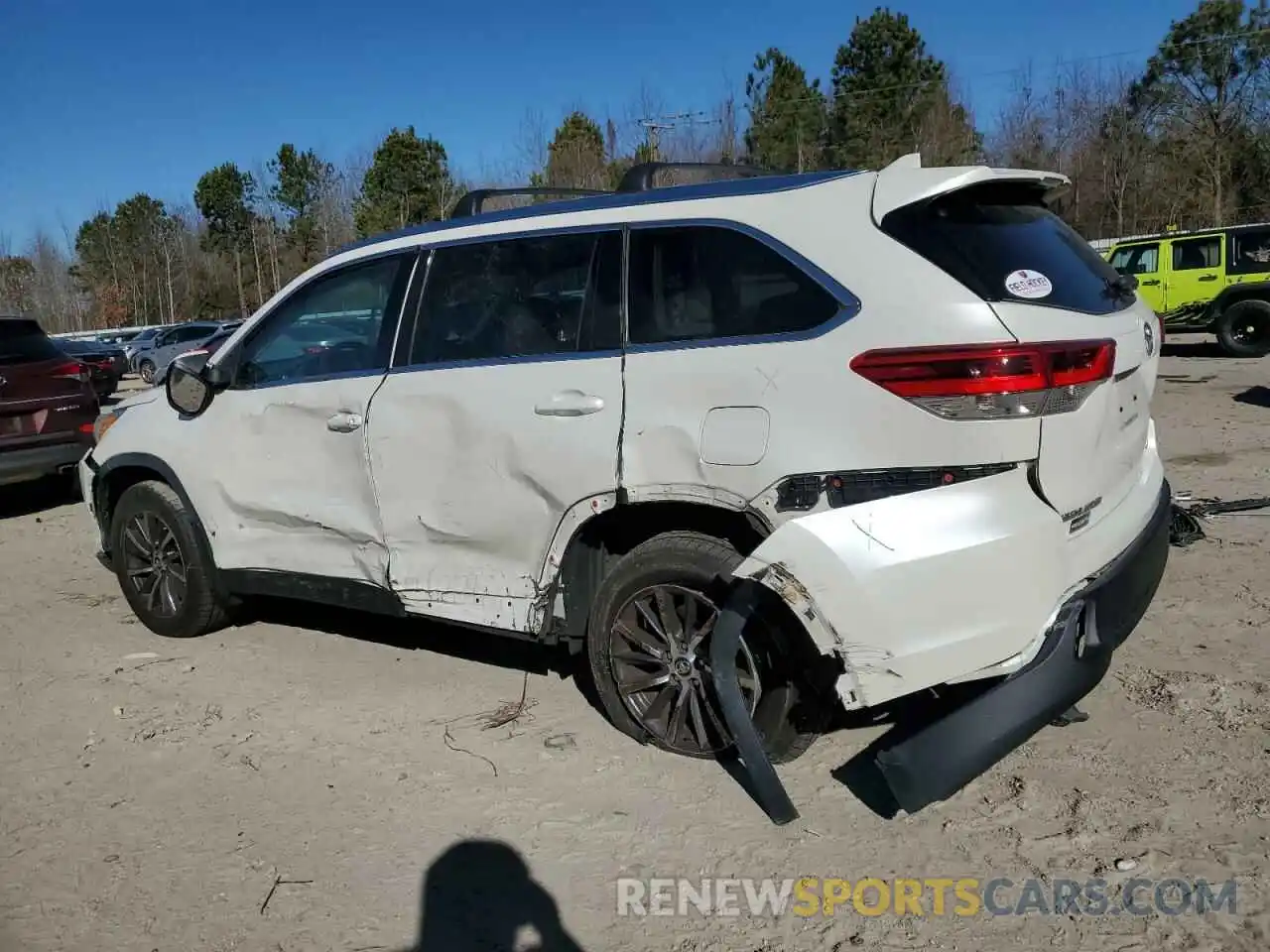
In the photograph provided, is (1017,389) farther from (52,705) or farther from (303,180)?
(303,180)

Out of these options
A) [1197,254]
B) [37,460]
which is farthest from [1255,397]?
[37,460]

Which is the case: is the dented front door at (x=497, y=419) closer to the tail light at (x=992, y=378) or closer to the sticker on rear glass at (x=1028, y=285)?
the tail light at (x=992, y=378)

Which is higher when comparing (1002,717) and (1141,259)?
(1141,259)

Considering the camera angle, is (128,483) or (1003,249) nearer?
(1003,249)

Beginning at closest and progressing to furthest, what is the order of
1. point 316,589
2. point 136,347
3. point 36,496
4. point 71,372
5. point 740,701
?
point 740,701
point 316,589
point 71,372
point 36,496
point 136,347

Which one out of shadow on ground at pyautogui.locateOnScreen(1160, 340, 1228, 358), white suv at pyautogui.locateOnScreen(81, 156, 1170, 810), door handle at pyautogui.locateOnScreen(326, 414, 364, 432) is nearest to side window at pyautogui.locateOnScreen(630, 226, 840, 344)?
white suv at pyautogui.locateOnScreen(81, 156, 1170, 810)

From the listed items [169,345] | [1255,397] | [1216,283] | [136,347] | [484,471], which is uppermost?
[136,347]

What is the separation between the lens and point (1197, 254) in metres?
16.0

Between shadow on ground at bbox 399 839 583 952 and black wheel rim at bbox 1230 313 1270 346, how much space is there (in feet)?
52.4

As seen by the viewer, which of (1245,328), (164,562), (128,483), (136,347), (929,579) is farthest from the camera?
(136,347)

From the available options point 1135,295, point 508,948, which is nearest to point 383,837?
point 508,948

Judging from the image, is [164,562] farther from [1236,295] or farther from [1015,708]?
[1236,295]

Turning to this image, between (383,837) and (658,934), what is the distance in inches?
40.6

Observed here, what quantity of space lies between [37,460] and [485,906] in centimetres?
718
